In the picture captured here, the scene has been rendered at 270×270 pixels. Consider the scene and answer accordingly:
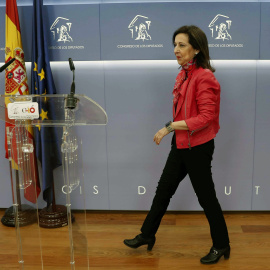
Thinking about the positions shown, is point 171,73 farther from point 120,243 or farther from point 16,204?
point 16,204

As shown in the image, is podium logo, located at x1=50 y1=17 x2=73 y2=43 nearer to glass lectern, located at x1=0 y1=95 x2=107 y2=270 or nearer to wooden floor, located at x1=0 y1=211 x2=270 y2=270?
glass lectern, located at x1=0 y1=95 x2=107 y2=270

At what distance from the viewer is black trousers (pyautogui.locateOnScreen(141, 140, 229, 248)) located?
8.87 ft

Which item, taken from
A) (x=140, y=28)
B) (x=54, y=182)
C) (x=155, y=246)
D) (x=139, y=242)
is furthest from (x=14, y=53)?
(x=155, y=246)

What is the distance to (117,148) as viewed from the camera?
3652 millimetres

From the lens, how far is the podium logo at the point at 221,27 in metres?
3.35

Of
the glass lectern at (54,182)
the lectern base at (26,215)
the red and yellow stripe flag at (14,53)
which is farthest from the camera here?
the red and yellow stripe flag at (14,53)

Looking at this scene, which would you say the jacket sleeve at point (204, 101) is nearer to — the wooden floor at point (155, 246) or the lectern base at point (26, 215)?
the wooden floor at point (155, 246)

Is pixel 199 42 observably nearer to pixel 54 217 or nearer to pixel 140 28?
pixel 140 28

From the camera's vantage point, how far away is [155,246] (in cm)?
309

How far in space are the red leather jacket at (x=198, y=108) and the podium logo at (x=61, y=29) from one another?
129 cm

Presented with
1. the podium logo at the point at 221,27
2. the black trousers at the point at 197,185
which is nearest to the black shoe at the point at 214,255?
the black trousers at the point at 197,185

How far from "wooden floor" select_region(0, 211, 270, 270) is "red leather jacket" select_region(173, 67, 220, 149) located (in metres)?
0.85

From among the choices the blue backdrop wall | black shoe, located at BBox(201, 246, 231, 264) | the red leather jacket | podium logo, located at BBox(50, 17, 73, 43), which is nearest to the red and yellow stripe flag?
→ the blue backdrop wall

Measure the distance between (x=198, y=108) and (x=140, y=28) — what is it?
1123 mm
